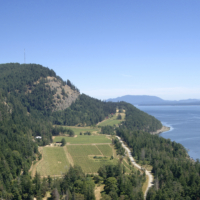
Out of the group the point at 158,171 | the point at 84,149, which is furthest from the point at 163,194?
the point at 84,149

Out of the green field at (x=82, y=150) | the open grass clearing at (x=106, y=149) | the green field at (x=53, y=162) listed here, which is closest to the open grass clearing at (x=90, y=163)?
the green field at (x=53, y=162)

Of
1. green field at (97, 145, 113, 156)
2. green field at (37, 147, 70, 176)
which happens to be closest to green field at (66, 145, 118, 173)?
green field at (97, 145, 113, 156)

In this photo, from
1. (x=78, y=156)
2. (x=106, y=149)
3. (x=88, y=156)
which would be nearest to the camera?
(x=78, y=156)

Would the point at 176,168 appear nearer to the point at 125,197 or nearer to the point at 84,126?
the point at 125,197

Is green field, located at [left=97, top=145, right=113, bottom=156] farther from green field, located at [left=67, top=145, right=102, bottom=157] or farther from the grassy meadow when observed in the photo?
green field, located at [left=67, top=145, right=102, bottom=157]

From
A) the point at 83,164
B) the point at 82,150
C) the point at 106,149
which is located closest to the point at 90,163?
the point at 83,164

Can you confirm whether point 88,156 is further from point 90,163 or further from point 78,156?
point 90,163
